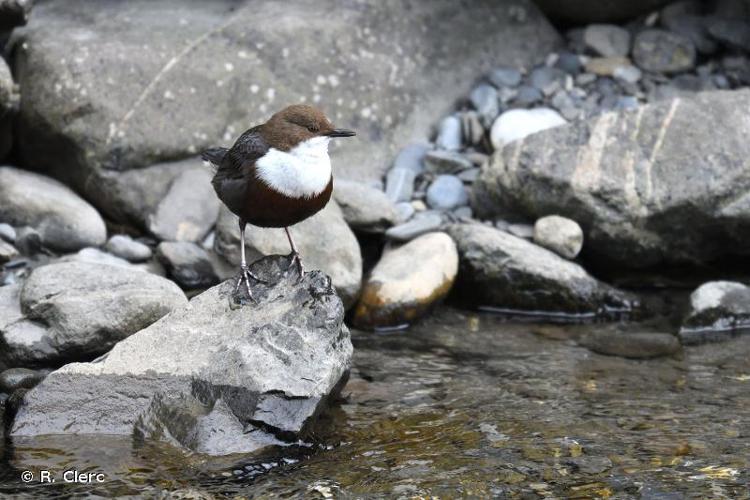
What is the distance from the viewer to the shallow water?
400 centimetres

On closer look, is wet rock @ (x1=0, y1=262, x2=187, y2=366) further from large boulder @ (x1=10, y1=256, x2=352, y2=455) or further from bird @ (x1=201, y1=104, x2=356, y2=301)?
bird @ (x1=201, y1=104, x2=356, y2=301)

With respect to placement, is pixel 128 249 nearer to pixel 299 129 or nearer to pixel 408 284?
pixel 408 284

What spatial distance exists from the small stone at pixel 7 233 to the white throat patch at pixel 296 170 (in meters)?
2.42

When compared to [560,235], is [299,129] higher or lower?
higher

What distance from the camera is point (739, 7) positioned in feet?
27.2

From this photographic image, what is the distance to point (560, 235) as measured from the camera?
649cm

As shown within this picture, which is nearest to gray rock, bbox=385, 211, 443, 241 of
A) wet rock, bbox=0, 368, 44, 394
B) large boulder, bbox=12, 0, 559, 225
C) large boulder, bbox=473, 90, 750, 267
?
large boulder, bbox=473, 90, 750, 267

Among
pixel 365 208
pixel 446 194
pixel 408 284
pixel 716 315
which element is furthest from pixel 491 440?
pixel 446 194

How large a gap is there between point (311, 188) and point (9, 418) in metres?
1.60

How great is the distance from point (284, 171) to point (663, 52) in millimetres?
4577

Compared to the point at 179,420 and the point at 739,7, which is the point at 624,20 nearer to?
the point at 739,7

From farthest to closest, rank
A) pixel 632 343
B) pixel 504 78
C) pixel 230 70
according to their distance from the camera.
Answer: pixel 504 78 → pixel 230 70 → pixel 632 343

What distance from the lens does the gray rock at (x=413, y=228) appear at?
655cm

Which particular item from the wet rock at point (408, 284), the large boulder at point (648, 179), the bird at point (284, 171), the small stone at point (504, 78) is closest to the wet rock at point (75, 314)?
the bird at point (284, 171)
